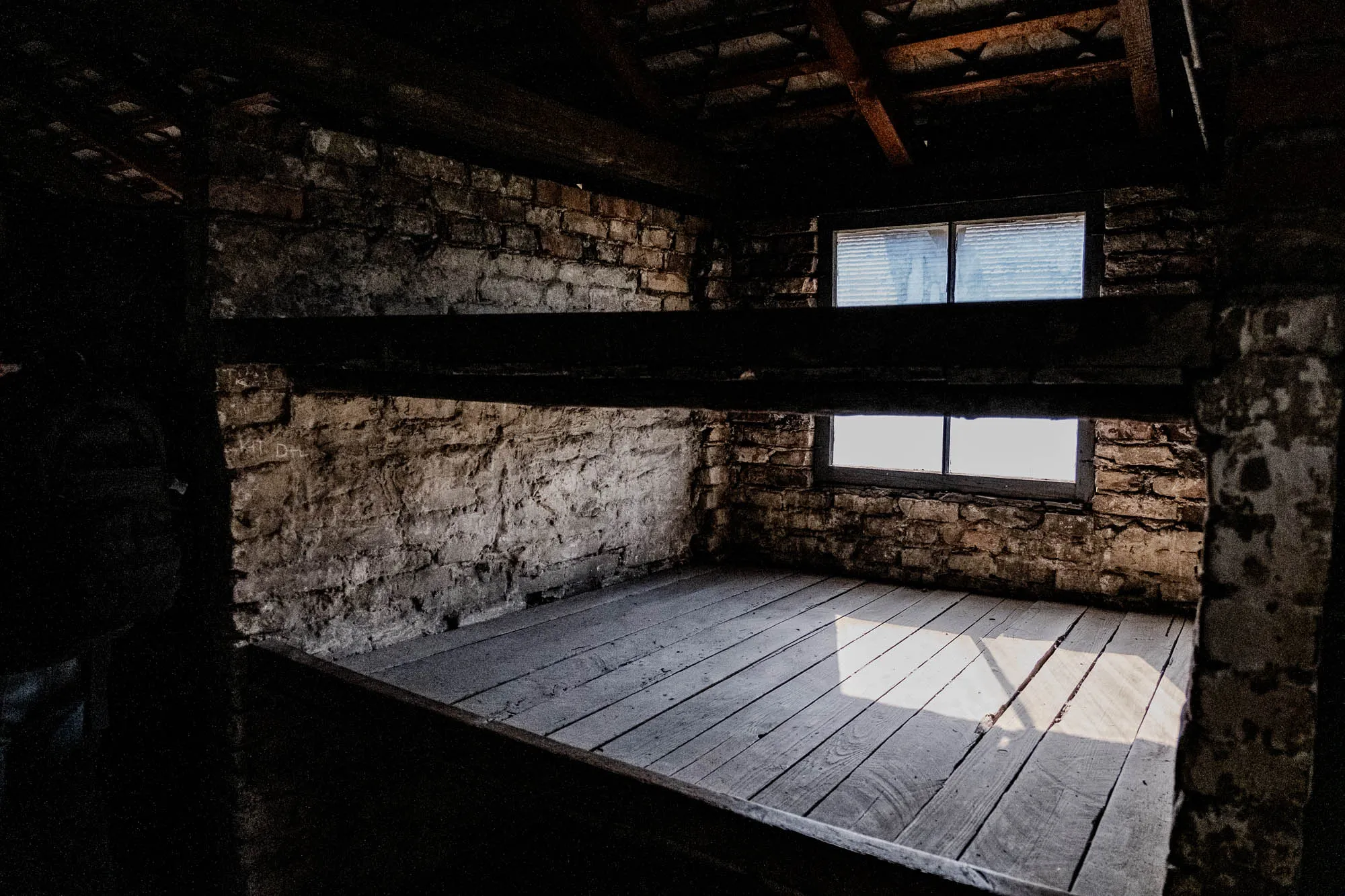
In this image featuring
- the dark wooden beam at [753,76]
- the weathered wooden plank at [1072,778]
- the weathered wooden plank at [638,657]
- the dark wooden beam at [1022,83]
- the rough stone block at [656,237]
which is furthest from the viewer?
the rough stone block at [656,237]

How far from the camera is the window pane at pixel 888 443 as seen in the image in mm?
3955

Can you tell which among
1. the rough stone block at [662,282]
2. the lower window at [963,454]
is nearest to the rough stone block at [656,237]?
the rough stone block at [662,282]

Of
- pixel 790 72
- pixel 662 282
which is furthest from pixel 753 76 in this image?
pixel 662 282

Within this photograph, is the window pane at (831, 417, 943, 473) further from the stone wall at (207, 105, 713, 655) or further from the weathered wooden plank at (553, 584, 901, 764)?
the stone wall at (207, 105, 713, 655)

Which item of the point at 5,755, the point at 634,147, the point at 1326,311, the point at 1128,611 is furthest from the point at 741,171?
the point at 5,755

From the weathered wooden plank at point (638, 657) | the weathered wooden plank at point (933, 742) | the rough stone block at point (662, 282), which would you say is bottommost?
the weathered wooden plank at point (933, 742)

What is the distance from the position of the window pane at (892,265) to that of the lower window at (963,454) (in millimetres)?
608

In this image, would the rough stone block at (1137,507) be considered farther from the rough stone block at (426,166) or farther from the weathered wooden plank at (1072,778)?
the rough stone block at (426,166)

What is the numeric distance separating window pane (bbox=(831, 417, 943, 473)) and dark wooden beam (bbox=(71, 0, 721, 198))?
5.38ft

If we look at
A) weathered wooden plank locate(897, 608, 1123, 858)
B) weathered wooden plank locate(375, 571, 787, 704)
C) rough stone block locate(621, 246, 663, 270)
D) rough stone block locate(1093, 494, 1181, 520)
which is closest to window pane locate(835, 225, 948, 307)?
rough stone block locate(621, 246, 663, 270)

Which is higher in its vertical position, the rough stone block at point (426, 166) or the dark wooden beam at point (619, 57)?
the dark wooden beam at point (619, 57)

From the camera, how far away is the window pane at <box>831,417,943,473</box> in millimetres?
3955

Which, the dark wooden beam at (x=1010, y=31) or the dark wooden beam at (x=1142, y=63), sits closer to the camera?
the dark wooden beam at (x=1142, y=63)

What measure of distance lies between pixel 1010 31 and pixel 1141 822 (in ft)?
8.03
